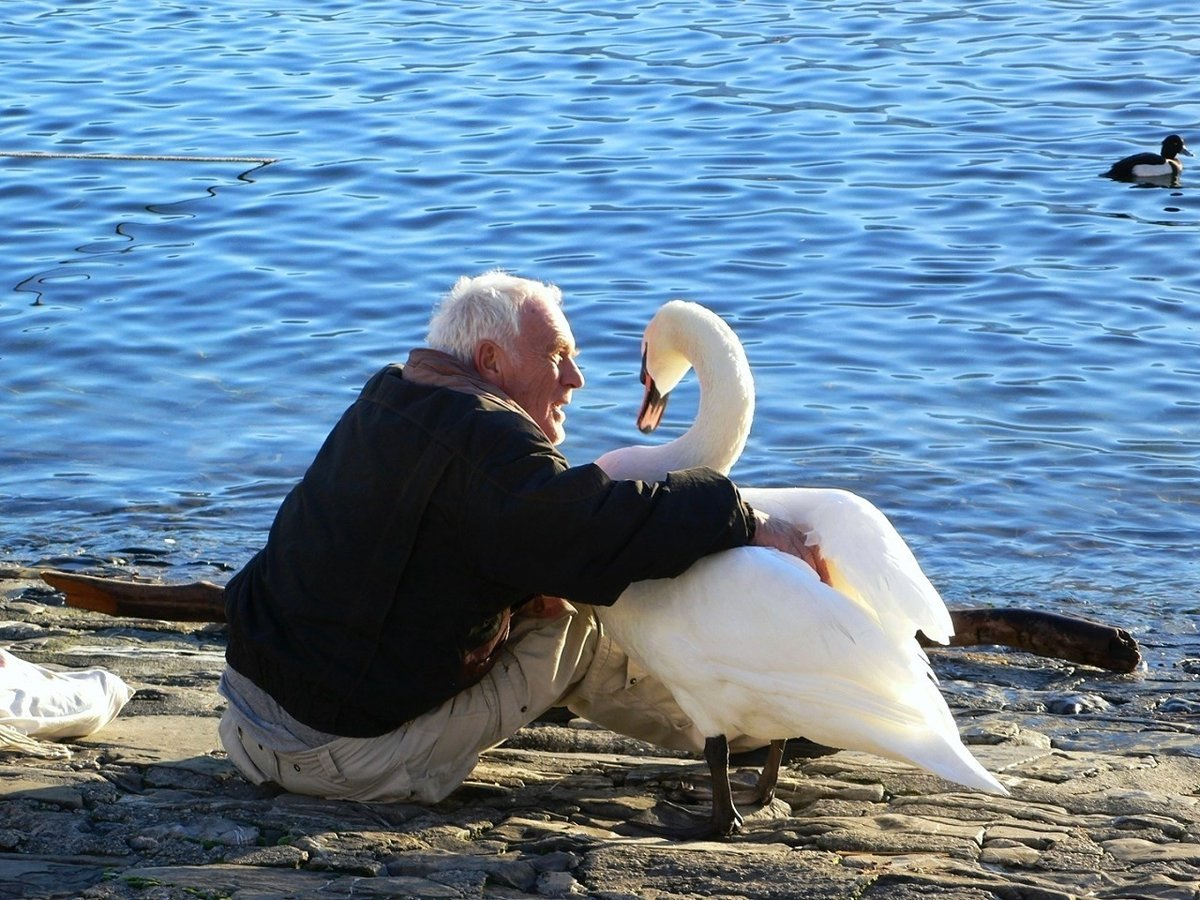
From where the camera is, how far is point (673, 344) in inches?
217

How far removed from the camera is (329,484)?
452 centimetres

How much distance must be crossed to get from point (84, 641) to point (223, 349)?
4.73 metres

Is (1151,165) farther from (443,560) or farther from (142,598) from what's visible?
(443,560)

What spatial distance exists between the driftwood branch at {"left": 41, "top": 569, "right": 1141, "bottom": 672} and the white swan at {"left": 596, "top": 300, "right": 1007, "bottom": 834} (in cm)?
193

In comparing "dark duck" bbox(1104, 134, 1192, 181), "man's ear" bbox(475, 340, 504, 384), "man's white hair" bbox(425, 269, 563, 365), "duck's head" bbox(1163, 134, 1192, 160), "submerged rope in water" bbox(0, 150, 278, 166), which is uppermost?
"man's white hair" bbox(425, 269, 563, 365)

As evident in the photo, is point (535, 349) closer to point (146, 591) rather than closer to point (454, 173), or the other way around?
point (146, 591)

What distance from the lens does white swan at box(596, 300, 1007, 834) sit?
451cm

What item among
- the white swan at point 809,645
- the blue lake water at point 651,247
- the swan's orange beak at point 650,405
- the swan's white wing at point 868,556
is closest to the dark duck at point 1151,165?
the blue lake water at point 651,247

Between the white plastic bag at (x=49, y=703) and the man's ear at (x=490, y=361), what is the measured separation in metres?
1.53

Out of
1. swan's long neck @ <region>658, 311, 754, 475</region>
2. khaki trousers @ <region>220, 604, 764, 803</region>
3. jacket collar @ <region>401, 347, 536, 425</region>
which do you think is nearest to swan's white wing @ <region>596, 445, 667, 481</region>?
swan's long neck @ <region>658, 311, 754, 475</region>

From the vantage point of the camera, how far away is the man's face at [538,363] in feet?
15.3

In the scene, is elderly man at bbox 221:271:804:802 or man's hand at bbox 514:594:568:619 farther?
man's hand at bbox 514:594:568:619

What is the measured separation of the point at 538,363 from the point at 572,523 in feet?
2.01

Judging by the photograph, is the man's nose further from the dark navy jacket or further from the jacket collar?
the dark navy jacket
